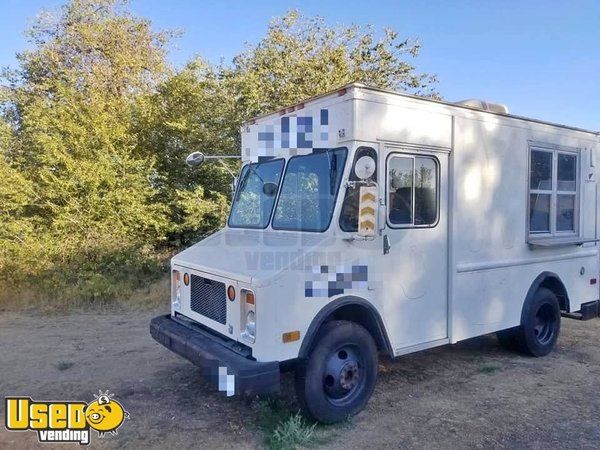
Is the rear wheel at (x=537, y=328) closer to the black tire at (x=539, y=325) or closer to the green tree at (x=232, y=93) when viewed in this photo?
the black tire at (x=539, y=325)

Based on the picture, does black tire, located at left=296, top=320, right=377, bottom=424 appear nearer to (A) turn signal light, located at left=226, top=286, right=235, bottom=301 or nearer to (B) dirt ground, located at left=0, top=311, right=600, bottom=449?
(B) dirt ground, located at left=0, top=311, right=600, bottom=449

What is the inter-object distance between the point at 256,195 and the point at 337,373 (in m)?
2.07

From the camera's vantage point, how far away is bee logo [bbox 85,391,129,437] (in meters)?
3.79

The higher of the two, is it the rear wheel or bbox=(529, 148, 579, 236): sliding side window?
bbox=(529, 148, 579, 236): sliding side window

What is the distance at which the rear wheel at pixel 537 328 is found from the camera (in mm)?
5473

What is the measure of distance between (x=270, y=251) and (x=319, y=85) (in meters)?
8.61

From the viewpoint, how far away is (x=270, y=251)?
3.88 metres

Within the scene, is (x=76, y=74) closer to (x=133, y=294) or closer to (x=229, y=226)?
(x=133, y=294)

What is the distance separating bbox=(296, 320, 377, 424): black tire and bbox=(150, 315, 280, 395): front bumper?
0.37m

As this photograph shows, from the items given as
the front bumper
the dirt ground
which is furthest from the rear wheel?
the front bumper

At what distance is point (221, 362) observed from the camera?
344cm

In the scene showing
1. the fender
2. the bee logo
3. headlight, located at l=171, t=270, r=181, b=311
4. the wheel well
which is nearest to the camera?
the fender

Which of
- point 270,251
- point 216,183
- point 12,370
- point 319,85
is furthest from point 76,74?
point 270,251

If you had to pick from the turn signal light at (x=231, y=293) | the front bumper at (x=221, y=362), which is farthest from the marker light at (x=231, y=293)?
the front bumper at (x=221, y=362)
